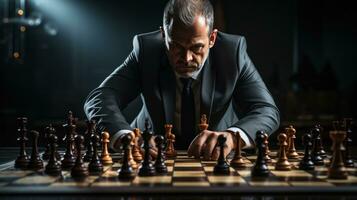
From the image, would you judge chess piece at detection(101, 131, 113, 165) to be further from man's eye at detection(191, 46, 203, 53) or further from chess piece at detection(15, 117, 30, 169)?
man's eye at detection(191, 46, 203, 53)

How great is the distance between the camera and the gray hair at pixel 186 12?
8.23 feet

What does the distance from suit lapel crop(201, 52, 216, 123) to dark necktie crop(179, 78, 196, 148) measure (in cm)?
7

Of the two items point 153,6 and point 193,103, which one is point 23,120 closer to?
point 193,103

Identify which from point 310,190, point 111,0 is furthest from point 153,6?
point 310,190

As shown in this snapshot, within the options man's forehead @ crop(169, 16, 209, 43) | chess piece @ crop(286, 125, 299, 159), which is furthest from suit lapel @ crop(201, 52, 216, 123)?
chess piece @ crop(286, 125, 299, 159)

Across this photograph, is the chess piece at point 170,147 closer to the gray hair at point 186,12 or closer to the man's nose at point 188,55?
the man's nose at point 188,55

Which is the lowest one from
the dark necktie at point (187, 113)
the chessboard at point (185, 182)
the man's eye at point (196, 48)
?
the chessboard at point (185, 182)

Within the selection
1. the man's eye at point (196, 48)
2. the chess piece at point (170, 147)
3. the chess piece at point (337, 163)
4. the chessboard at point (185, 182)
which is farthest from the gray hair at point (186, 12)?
the chess piece at point (337, 163)

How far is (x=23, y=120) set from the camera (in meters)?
2.40

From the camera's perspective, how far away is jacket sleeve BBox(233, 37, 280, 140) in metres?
2.68

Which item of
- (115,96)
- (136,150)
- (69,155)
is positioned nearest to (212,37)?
(115,96)

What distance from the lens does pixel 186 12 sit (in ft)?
8.25

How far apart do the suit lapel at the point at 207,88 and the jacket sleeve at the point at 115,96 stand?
1.28 ft

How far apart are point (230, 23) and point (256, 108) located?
3.76 meters
